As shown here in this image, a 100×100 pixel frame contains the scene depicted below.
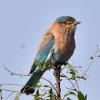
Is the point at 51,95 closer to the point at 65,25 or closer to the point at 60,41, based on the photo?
the point at 60,41

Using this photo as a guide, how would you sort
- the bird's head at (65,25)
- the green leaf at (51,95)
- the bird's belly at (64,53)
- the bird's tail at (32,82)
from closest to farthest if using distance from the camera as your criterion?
the green leaf at (51,95), the bird's tail at (32,82), the bird's belly at (64,53), the bird's head at (65,25)

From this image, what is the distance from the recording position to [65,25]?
7.43 m

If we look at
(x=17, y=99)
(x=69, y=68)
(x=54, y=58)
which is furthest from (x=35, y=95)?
(x=54, y=58)

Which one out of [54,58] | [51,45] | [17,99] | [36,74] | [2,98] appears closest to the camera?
[2,98]

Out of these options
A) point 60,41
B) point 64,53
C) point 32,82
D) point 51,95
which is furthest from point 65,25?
point 51,95

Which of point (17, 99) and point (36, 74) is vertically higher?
point (17, 99)

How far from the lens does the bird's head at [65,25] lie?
7234 millimetres

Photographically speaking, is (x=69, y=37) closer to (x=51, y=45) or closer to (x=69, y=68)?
(x=51, y=45)

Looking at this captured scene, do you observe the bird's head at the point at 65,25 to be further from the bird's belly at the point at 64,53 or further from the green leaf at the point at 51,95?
the green leaf at the point at 51,95

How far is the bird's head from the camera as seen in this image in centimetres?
723

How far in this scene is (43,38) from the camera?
7.27 m

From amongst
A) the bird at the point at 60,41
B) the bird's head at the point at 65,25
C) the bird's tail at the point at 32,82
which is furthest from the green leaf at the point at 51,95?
the bird's head at the point at 65,25

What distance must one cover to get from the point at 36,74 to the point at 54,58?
0.53m

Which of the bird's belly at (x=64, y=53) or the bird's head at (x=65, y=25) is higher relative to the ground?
the bird's head at (x=65, y=25)
